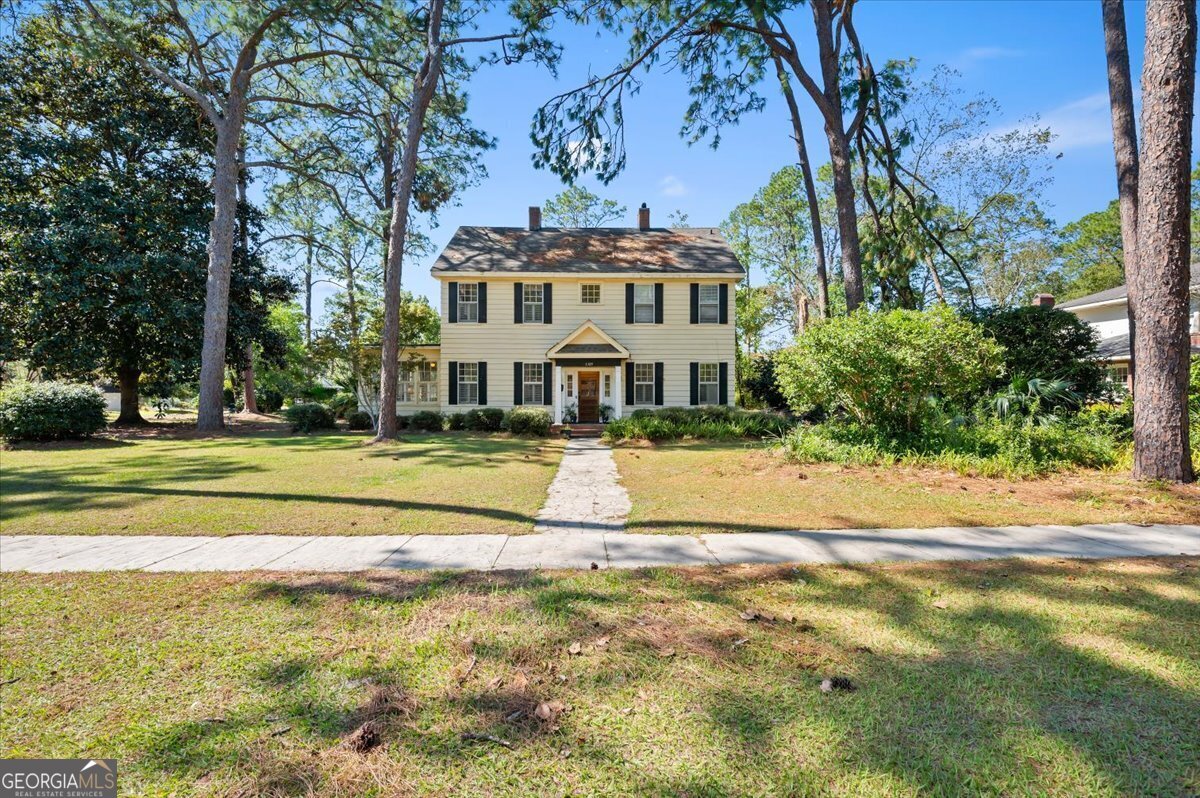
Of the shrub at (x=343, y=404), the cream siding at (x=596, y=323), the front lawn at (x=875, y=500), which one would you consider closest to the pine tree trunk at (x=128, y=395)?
the shrub at (x=343, y=404)

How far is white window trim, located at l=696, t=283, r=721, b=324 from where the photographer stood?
19.0 m

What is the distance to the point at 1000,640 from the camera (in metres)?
2.70

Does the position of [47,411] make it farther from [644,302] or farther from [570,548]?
[644,302]

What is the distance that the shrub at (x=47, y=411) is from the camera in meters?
12.6

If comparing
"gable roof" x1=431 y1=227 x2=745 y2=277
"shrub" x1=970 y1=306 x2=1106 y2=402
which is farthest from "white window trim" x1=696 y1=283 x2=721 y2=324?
"shrub" x1=970 y1=306 x2=1106 y2=402

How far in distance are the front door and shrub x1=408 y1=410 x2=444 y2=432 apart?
516 centimetres

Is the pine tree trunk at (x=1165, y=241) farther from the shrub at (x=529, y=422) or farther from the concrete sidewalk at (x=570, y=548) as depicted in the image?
the shrub at (x=529, y=422)

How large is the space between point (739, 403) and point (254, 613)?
22.5 meters

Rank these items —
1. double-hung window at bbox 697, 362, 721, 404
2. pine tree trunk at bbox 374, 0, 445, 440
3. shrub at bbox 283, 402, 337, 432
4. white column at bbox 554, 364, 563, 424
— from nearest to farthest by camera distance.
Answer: pine tree trunk at bbox 374, 0, 445, 440 < shrub at bbox 283, 402, 337, 432 < white column at bbox 554, 364, 563, 424 < double-hung window at bbox 697, 362, 721, 404

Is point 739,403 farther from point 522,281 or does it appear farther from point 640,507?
point 640,507

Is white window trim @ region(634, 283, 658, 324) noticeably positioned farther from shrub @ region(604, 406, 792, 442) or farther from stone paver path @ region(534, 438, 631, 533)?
stone paver path @ region(534, 438, 631, 533)

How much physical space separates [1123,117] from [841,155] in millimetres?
4487

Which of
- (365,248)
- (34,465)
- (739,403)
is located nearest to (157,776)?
(34,465)

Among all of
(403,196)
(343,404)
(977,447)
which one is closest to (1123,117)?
(977,447)
